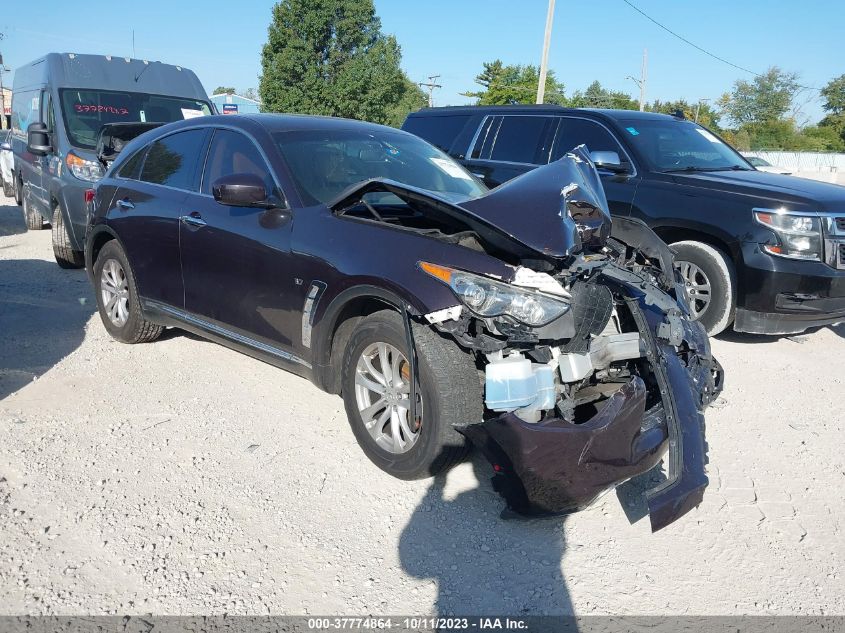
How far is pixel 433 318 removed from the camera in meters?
3.13

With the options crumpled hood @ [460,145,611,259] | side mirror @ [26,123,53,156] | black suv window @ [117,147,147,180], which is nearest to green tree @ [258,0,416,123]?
side mirror @ [26,123,53,156]

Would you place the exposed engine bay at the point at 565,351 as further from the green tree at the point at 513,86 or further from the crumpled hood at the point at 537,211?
the green tree at the point at 513,86

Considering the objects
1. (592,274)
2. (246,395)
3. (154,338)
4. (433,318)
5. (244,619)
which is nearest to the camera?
(244,619)

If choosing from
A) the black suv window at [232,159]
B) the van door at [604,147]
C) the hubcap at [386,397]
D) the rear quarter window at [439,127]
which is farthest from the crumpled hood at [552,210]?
the rear quarter window at [439,127]

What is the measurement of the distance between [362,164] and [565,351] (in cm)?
193

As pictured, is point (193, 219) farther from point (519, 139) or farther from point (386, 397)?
point (519, 139)

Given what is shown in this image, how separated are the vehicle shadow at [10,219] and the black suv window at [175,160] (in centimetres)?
733

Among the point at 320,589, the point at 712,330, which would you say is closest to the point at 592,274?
the point at 320,589

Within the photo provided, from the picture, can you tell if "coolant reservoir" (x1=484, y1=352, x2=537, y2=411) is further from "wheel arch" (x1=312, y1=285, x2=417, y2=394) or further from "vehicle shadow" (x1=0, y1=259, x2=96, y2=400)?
"vehicle shadow" (x1=0, y1=259, x2=96, y2=400)

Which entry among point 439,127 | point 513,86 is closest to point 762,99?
point 513,86

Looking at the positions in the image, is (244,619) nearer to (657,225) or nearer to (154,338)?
(154,338)

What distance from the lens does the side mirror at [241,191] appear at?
3926mm

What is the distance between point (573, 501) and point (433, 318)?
3.16 ft

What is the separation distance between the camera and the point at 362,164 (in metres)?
4.42
